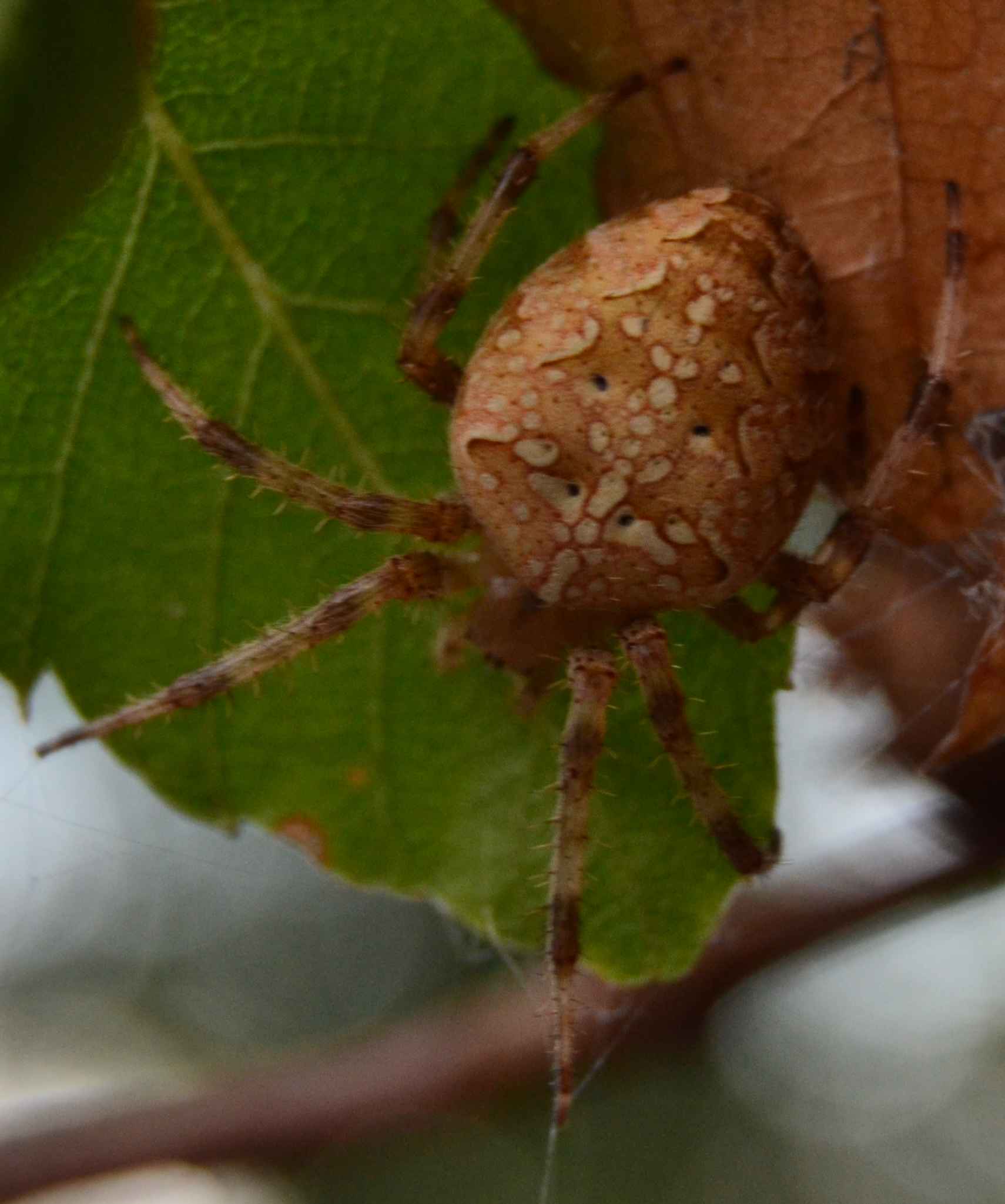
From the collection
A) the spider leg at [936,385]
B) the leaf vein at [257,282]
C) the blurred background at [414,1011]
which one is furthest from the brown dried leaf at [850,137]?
the blurred background at [414,1011]

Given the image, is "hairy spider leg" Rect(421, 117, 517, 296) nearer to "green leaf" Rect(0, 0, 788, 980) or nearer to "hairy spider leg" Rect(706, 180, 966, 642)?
"green leaf" Rect(0, 0, 788, 980)

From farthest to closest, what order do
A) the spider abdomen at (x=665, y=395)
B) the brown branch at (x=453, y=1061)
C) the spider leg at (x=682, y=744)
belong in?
the brown branch at (x=453, y=1061) < the spider leg at (x=682, y=744) < the spider abdomen at (x=665, y=395)

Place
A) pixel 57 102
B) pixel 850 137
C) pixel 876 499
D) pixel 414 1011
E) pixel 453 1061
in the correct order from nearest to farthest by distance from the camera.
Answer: pixel 57 102 < pixel 850 137 < pixel 876 499 < pixel 453 1061 < pixel 414 1011

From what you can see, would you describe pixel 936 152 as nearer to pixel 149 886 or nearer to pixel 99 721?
pixel 99 721

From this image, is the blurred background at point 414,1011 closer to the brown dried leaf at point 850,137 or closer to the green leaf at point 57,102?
the brown dried leaf at point 850,137

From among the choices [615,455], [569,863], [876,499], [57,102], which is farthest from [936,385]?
[57,102]

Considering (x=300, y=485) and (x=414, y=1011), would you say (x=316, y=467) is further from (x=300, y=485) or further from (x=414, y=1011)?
(x=414, y=1011)
